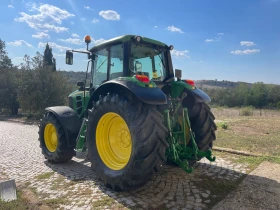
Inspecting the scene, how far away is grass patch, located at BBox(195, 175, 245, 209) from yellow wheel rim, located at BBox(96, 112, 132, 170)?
4.45 ft

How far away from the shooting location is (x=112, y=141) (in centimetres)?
412

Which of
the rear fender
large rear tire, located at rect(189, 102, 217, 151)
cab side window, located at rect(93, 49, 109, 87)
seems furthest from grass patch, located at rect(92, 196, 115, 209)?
cab side window, located at rect(93, 49, 109, 87)

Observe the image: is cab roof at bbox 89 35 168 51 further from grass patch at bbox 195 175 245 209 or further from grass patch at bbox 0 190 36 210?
grass patch at bbox 0 190 36 210

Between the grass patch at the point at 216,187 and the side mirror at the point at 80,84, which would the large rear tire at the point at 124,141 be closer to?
the grass patch at the point at 216,187

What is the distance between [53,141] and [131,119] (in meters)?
2.98

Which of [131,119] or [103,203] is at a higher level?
[131,119]

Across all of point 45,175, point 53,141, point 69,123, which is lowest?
point 45,175

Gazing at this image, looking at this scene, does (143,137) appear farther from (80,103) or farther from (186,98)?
(80,103)

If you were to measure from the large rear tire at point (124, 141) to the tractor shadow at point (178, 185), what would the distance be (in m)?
0.23

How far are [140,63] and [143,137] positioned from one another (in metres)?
1.91

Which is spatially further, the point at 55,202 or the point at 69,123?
the point at 69,123

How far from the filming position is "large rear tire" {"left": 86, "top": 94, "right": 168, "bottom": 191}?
3250 mm

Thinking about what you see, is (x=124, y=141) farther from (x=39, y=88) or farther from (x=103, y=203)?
(x=39, y=88)

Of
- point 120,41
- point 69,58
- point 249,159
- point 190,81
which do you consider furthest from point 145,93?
point 249,159
